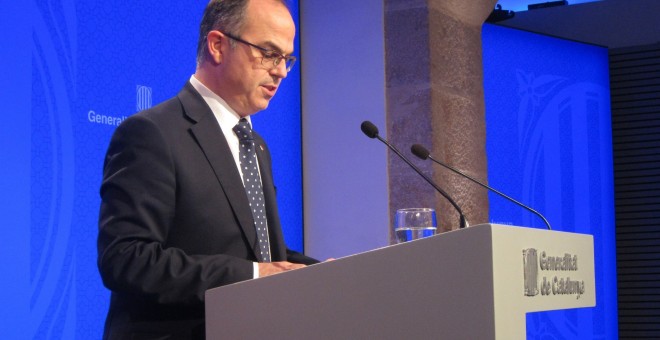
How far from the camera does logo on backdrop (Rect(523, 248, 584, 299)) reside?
1.72 meters

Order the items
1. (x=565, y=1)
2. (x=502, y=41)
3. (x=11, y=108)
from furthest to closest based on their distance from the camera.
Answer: (x=565, y=1)
(x=502, y=41)
(x=11, y=108)

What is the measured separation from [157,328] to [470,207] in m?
3.50

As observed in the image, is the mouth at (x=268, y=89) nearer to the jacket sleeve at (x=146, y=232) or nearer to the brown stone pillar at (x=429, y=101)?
Result: the jacket sleeve at (x=146, y=232)

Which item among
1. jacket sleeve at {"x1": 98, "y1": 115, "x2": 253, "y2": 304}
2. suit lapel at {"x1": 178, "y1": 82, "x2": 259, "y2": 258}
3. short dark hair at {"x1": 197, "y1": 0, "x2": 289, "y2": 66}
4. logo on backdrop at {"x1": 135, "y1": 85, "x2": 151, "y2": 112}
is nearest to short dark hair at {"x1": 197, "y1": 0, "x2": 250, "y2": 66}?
short dark hair at {"x1": 197, "y1": 0, "x2": 289, "y2": 66}

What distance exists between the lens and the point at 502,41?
624 cm

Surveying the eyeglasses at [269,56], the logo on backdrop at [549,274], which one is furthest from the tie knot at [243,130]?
the logo on backdrop at [549,274]

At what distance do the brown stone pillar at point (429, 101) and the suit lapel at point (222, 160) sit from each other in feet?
9.34

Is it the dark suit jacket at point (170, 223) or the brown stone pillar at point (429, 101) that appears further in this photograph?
the brown stone pillar at point (429, 101)

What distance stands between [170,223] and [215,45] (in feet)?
1.71

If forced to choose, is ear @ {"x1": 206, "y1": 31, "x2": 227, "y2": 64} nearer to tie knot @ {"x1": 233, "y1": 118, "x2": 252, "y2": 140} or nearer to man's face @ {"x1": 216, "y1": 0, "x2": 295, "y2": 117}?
man's face @ {"x1": 216, "y1": 0, "x2": 295, "y2": 117}

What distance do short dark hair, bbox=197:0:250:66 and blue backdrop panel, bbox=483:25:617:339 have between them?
11.6ft

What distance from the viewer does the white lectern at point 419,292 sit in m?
1.62

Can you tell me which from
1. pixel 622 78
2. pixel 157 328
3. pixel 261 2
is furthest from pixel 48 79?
pixel 622 78

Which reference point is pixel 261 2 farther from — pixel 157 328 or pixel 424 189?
pixel 424 189
